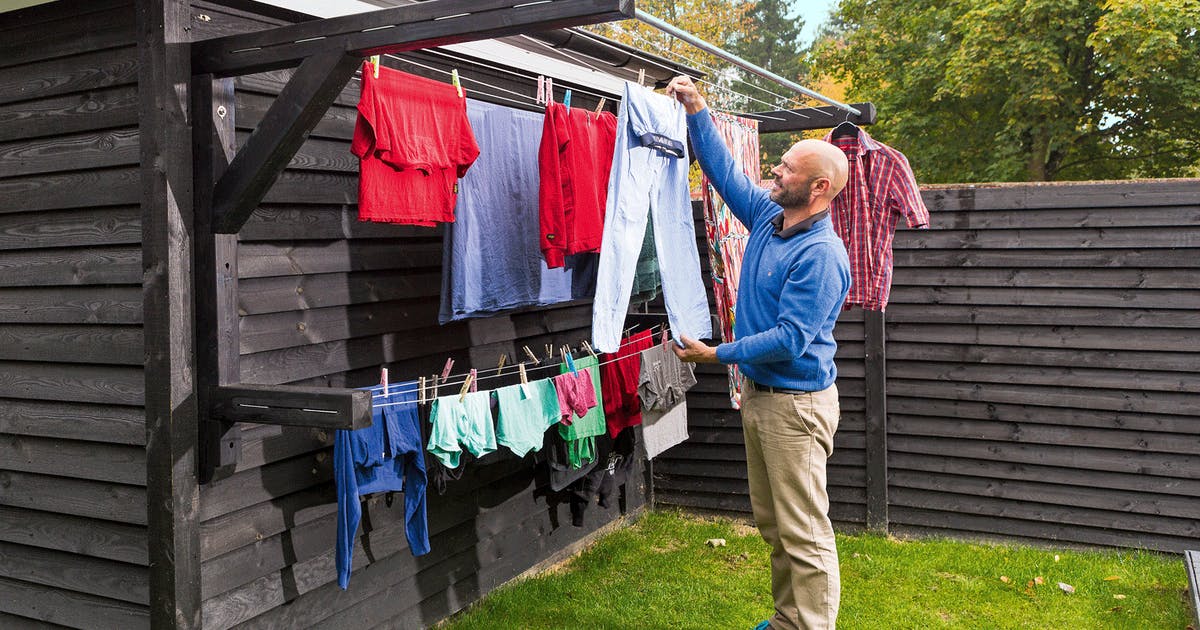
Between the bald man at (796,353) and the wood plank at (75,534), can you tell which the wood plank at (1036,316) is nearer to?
the bald man at (796,353)

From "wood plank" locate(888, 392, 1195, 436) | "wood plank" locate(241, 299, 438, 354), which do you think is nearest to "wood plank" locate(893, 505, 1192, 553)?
"wood plank" locate(888, 392, 1195, 436)

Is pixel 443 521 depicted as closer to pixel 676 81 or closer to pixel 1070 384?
pixel 676 81

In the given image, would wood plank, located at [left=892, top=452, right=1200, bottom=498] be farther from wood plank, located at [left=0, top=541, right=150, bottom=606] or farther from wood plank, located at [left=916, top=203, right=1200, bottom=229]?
wood plank, located at [left=0, top=541, right=150, bottom=606]

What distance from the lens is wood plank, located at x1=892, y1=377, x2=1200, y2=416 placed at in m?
5.07

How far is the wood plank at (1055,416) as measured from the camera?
508cm

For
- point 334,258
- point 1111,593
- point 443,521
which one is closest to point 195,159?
point 334,258

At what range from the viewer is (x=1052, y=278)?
5.26 m

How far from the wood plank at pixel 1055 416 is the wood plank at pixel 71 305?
4257mm

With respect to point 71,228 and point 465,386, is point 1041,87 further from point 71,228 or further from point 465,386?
point 71,228

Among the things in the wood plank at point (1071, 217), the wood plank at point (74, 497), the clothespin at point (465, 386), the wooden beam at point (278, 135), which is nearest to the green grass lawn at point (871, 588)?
the clothespin at point (465, 386)

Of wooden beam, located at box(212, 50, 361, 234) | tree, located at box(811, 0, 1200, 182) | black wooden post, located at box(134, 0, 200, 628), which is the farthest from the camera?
tree, located at box(811, 0, 1200, 182)

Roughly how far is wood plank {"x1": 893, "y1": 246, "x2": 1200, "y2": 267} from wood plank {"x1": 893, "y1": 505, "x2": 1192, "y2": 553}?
1466 millimetres

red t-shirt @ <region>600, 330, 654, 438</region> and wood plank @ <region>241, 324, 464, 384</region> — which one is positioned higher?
wood plank @ <region>241, 324, 464, 384</region>

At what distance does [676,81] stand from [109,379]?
2132 millimetres
